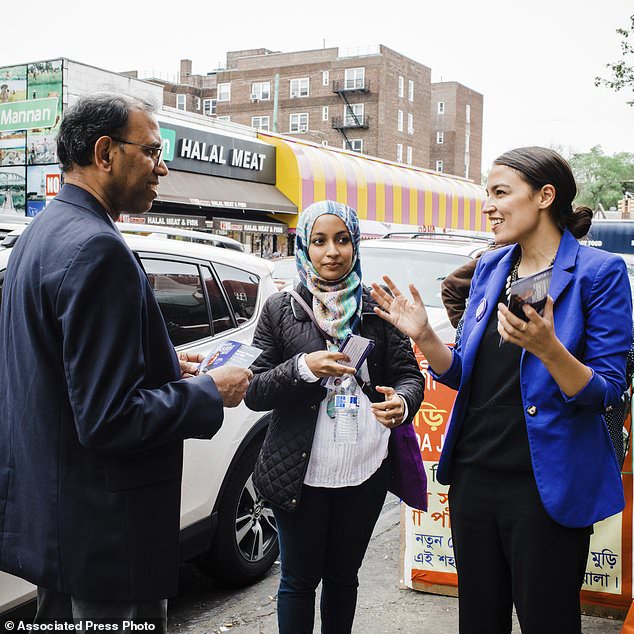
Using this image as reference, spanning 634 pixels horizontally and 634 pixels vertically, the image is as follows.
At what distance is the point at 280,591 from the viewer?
2.92 meters

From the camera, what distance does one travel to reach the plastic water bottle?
2895mm

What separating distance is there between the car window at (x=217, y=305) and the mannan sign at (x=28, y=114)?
1719 centimetres

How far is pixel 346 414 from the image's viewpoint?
2.91 m

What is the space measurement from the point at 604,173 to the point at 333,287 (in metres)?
97.9

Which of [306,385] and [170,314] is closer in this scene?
[306,385]

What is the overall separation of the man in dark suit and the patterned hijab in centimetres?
95

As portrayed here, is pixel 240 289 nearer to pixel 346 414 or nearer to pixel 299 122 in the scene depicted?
pixel 346 414

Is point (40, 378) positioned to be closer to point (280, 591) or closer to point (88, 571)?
point (88, 571)

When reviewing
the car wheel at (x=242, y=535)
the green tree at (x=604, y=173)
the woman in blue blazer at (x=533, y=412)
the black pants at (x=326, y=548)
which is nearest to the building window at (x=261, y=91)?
the green tree at (x=604, y=173)

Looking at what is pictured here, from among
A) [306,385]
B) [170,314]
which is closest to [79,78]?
[170,314]

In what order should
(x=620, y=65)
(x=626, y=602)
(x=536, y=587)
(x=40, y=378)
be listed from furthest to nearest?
(x=620, y=65), (x=626, y=602), (x=536, y=587), (x=40, y=378)

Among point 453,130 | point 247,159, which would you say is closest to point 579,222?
point 247,159

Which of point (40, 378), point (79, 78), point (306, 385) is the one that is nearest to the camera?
point (40, 378)

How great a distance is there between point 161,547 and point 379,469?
3.79 ft
